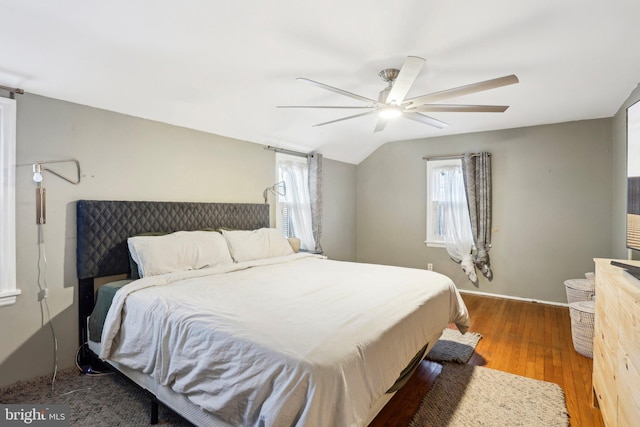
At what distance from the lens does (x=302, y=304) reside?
76.1 inches

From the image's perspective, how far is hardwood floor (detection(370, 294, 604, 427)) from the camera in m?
2.10

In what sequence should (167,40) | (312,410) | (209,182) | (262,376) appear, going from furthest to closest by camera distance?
(209,182) → (167,40) → (262,376) → (312,410)

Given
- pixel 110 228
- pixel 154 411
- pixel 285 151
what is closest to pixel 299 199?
pixel 285 151

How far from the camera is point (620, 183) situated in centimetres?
354

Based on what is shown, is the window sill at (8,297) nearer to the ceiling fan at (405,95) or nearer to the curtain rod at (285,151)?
the ceiling fan at (405,95)

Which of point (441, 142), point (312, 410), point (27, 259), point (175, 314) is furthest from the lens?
point (441, 142)

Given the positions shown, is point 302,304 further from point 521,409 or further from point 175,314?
point 521,409

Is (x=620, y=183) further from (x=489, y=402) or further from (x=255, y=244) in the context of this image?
(x=255, y=244)

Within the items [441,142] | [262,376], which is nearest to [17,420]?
[262,376]

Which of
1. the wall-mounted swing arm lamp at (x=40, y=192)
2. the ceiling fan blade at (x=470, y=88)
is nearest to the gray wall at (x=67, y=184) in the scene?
the wall-mounted swing arm lamp at (x=40, y=192)

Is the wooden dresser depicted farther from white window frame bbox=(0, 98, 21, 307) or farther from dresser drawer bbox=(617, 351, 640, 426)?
white window frame bbox=(0, 98, 21, 307)

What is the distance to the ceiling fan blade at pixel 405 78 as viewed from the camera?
74.3 inches

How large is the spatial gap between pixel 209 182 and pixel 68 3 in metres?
2.15

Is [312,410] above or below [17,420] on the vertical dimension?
above
